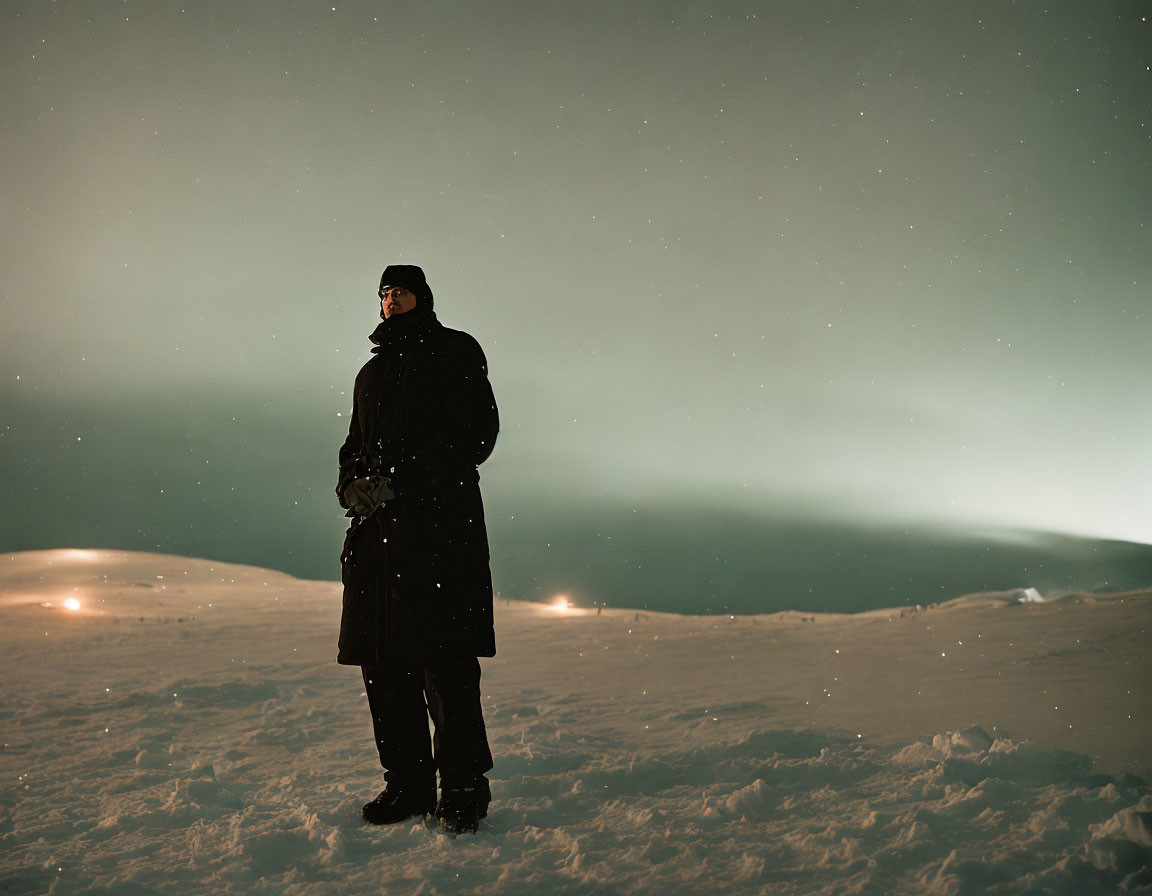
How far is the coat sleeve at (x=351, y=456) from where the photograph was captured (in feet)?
10.8

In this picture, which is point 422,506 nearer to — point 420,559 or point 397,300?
point 420,559

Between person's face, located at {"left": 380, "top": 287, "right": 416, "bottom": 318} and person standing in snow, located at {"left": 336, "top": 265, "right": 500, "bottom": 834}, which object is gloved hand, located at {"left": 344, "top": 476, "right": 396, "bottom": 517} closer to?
person standing in snow, located at {"left": 336, "top": 265, "right": 500, "bottom": 834}

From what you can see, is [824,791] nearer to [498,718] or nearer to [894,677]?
[498,718]

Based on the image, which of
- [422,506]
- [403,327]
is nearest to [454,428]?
[422,506]

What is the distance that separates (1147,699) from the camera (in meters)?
4.45

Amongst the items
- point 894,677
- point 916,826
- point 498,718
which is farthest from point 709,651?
point 916,826

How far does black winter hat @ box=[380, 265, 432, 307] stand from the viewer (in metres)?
3.31

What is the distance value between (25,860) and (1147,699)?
5107mm

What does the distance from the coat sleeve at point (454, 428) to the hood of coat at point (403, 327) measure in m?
0.15

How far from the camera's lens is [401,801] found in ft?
10.3

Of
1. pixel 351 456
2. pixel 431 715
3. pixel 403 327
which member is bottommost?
pixel 431 715

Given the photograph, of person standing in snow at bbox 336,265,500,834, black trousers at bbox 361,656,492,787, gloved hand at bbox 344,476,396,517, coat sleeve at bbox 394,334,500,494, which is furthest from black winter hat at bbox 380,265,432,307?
black trousers at bbox 361,656,492,787

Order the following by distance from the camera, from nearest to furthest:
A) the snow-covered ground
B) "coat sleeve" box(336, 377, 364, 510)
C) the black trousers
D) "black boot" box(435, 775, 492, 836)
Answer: the snow-covered ground < "black boot" box(435, 775, 492, 836) < the black trousers < "coat sleeve" box(336, 377, 364, 510)

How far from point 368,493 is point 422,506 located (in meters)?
0.21
